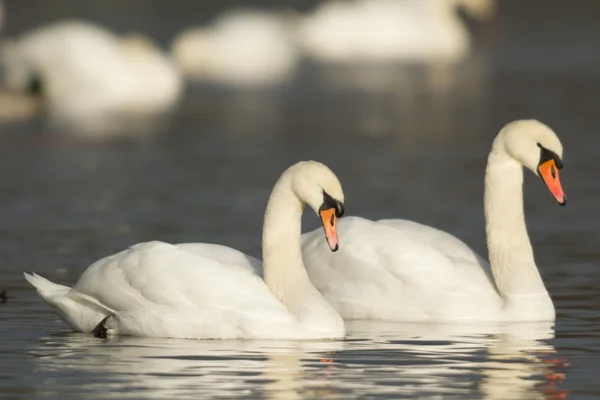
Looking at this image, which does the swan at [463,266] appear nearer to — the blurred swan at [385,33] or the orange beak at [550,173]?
the orange beak at [550,173]

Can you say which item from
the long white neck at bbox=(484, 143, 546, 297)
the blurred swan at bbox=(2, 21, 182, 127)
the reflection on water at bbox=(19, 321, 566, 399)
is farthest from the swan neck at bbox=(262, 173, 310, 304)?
the blurred swan at bbox=(2, 21, 182, 127)

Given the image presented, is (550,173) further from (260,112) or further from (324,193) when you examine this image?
(260,112)

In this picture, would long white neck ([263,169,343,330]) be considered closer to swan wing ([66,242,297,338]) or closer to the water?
swan wing ([66,242,297,338])

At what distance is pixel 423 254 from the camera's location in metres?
12.8

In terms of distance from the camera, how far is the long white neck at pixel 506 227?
12.7 metres

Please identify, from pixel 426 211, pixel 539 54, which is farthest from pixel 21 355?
pixel 539 54

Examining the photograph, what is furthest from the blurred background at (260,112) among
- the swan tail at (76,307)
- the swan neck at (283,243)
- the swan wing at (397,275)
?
the swan neck at (283,243)

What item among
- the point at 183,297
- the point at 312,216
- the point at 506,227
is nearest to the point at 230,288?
the point at 183,297

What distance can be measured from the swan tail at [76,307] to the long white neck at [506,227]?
8.31ft

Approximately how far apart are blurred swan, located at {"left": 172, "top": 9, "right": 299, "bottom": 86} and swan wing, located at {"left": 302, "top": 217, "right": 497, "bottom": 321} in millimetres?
22807

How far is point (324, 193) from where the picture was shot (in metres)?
11.5

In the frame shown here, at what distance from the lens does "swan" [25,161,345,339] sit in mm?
11469

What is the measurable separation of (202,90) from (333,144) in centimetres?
1078

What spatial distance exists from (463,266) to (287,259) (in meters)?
1.65
